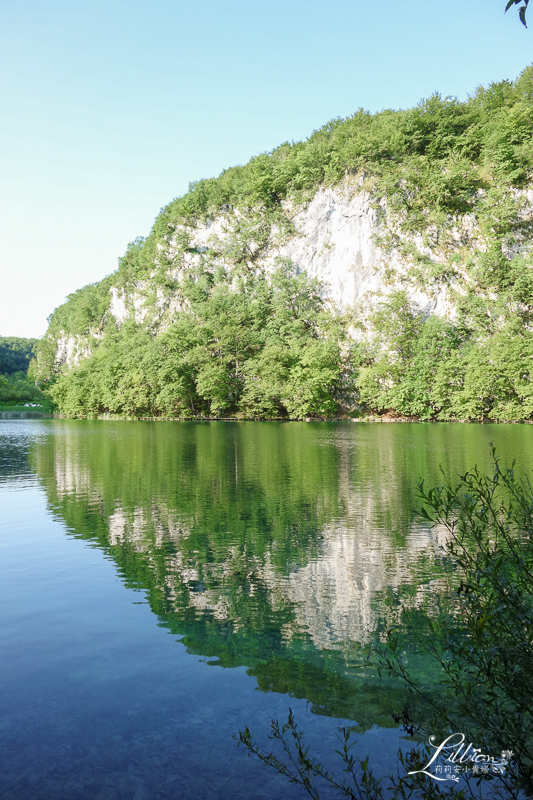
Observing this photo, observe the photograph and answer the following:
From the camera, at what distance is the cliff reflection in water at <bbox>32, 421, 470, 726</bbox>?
21.8ft

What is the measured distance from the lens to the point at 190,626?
7559mm

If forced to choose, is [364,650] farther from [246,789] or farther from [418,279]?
[418,279]

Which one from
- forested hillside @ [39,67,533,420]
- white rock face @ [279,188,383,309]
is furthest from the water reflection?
white rock face @ [279,188,383,309]

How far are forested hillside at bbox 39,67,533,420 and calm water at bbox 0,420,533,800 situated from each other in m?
54.9

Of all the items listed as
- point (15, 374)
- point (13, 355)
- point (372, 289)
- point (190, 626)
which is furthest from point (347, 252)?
→ point (13, 355)

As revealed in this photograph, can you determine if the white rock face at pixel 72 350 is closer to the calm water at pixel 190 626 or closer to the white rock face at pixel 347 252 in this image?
the white rock face at pixel 347 252

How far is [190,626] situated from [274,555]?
3.68m

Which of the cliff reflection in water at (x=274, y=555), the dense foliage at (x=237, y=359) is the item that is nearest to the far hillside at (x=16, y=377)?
the dense foliage at (x=237, y=359)

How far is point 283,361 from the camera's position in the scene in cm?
7838

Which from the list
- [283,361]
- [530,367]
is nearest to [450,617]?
[530,367]

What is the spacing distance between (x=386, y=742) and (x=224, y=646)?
266 cm

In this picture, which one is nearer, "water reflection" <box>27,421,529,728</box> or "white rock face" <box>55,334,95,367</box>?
"water reflection" <box>27,421,529,728</box>

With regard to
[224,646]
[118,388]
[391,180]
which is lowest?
[224,646]

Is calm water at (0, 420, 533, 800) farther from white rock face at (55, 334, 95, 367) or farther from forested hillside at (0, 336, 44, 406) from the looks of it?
forested hillside at (0, 336, 44, 406)
